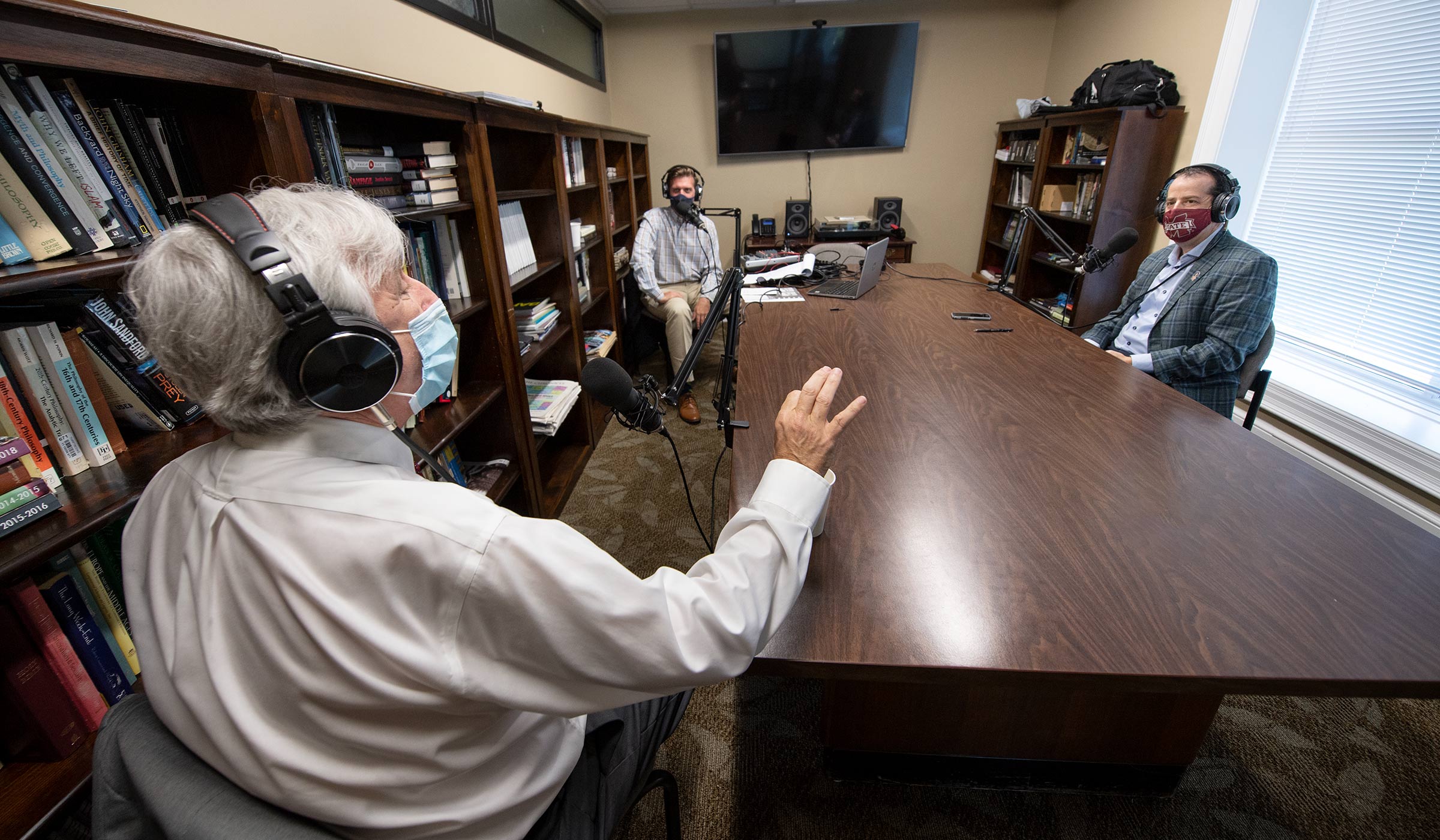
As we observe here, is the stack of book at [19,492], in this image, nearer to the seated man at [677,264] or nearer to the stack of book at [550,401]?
the stack of book at [550,401]

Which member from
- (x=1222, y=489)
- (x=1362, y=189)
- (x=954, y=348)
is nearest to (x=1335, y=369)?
(x=1362, y=189)

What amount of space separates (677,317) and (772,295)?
32.8 inches

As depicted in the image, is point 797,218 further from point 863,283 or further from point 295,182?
point 295,182

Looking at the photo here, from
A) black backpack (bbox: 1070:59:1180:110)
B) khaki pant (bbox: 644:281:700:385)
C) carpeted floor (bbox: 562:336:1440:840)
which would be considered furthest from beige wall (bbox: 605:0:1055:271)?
carpeted floor (bbox: 562:336:1440:840)

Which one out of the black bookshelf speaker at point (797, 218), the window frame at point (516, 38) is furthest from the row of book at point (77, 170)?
the black bookshelf speaker at point (797, 218)

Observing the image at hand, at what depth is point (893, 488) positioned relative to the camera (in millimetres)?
1093

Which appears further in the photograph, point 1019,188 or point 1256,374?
point 1019,188

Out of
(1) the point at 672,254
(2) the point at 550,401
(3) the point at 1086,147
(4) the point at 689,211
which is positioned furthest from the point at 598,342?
(3) the point at 1086,147

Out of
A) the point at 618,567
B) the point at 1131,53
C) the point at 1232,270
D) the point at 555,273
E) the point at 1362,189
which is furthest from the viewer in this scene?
the point at 1131,53

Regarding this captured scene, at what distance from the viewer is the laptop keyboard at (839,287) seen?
265 cm

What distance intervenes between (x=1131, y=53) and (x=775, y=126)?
2.26 meters

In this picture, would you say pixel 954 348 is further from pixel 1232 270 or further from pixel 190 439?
pixel 190 439

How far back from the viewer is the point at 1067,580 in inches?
33.5

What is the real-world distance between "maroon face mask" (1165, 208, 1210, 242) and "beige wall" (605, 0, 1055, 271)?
302 cm
